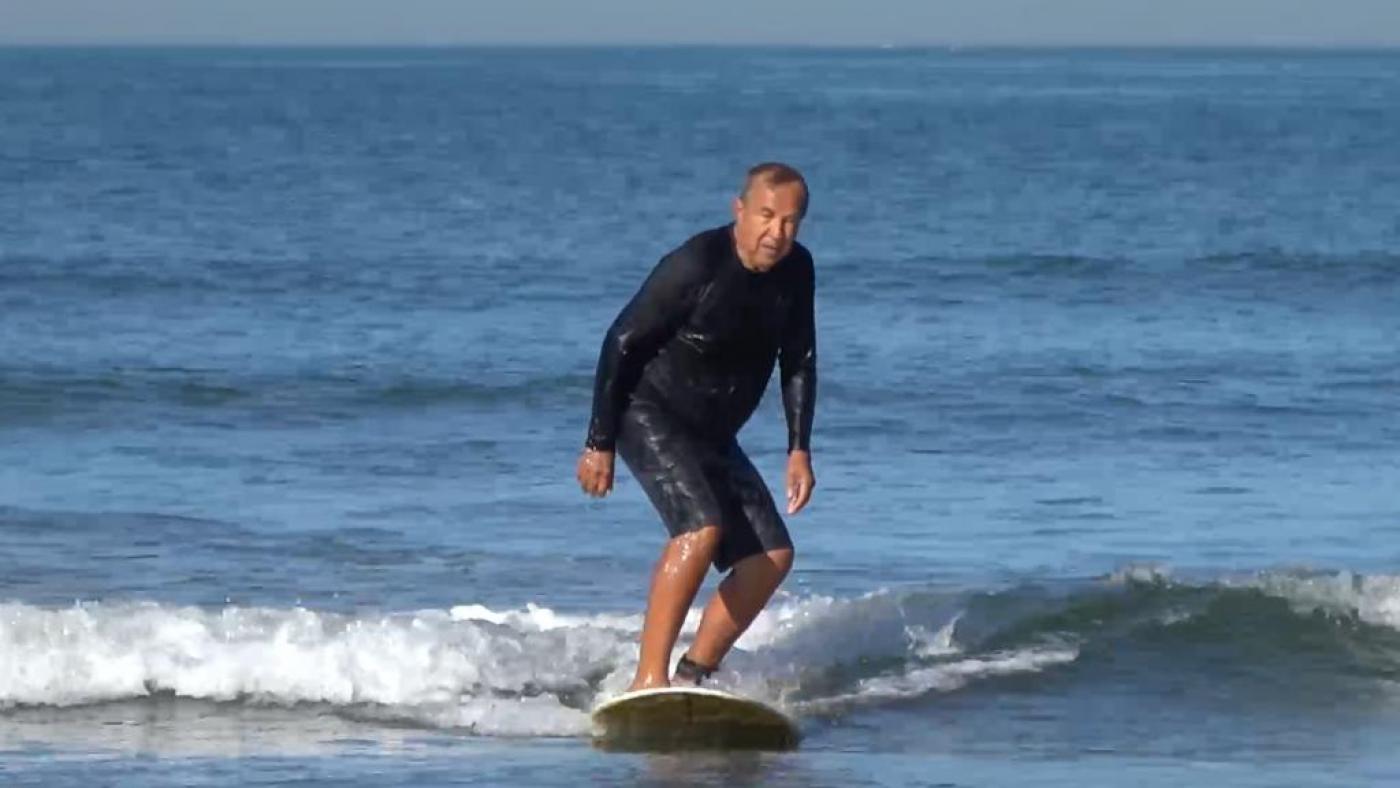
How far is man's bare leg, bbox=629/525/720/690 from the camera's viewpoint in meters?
7.77

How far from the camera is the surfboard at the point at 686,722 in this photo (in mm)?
7844

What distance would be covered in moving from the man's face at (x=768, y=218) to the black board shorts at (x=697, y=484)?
57 centimetres

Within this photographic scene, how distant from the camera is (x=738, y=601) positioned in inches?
316

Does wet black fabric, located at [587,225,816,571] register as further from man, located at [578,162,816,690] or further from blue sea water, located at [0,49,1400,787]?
blue sea water, located at [0,49,1400,787]

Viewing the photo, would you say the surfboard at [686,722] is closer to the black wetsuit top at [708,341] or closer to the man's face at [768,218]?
the black wetsuit top at [708,341]

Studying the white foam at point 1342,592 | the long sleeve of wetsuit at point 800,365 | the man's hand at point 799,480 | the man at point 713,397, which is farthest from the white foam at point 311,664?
the white foam at point 1342,592

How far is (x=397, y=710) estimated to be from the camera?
851 cm

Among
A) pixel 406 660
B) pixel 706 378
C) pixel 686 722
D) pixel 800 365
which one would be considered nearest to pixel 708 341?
pixel 706 378

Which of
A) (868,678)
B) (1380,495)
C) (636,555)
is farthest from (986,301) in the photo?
(868,678)

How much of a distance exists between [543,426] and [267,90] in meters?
93.8

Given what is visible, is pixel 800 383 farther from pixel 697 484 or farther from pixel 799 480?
pixel 697 484

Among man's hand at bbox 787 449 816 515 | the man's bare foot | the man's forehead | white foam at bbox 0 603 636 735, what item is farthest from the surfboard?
the man's forehead

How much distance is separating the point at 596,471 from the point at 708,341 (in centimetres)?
50

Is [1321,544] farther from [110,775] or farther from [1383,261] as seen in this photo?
[1383,261]
